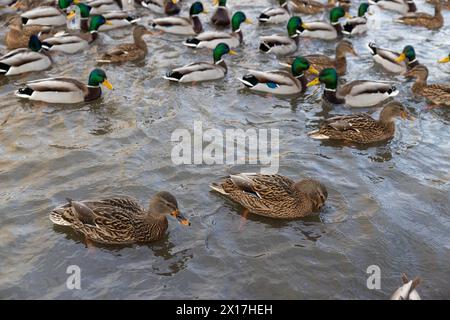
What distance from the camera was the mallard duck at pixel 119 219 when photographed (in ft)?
23.0

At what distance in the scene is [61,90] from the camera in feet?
36.0

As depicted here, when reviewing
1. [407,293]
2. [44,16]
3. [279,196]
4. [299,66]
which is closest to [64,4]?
[44,16]

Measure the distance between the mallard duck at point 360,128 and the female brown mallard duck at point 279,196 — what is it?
2.29 meters

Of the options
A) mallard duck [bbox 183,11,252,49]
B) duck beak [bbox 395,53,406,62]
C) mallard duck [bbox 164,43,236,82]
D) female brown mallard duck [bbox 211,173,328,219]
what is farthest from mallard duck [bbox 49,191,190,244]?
duck beak [bbox 395,53,406,62]

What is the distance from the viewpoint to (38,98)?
36.0ft

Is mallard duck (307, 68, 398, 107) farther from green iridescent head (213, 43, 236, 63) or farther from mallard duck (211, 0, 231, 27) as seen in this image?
mallard duck (211, 0, 231, 27)

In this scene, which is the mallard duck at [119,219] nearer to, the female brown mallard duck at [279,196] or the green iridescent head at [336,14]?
the female brown mallard duck at [279,196]

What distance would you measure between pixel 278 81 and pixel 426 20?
5.97m

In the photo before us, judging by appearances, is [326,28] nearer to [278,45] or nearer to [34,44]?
[278,45]

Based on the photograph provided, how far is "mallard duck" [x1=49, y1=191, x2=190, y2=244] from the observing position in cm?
701

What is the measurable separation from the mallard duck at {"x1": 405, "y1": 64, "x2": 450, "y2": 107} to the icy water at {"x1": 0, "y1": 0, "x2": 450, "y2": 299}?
197 millimetres
